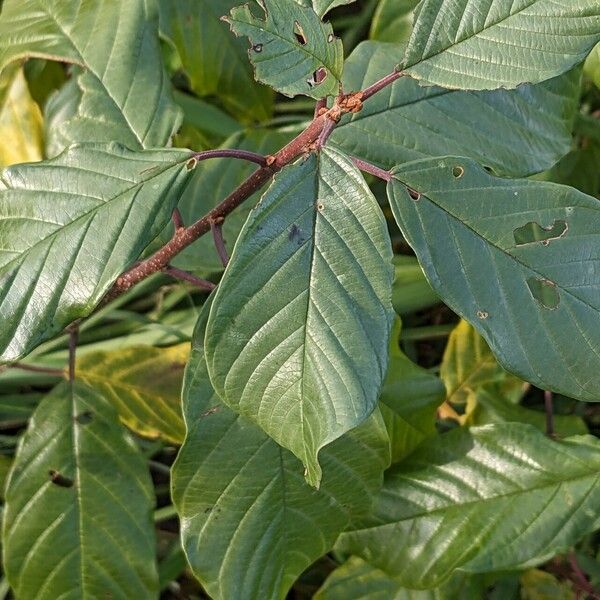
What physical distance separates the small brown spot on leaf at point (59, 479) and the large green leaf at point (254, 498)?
0.27 metres

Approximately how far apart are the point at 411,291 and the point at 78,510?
814 millimetres

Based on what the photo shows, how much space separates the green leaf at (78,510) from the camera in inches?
47.6

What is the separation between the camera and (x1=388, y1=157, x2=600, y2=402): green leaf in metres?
0.80

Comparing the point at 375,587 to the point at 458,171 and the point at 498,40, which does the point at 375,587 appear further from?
the point at 498,40

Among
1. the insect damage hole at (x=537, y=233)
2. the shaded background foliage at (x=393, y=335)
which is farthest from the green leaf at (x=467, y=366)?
the insect damage hole at (x=537, y=233)

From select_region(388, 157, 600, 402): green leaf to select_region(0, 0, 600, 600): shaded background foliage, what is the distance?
0.70 ft

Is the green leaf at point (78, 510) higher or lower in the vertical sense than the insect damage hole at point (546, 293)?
lower

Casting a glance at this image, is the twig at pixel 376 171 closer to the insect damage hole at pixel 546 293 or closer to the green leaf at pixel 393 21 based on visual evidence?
the insect damage hole at pixel 546 293

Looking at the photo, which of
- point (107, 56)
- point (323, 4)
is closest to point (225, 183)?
point (107, 56)

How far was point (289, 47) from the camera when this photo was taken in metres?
0.74

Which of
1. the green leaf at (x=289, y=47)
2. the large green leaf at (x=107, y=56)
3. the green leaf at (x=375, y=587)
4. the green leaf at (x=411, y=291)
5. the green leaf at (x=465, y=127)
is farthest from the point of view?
the green leaf at (x=411, y=291)

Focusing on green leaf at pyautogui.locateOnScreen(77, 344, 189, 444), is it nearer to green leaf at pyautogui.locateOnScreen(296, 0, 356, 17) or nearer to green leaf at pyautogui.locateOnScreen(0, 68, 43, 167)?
green leaf at pyautogui.locateOnScreen(0, 68, 43, 167)

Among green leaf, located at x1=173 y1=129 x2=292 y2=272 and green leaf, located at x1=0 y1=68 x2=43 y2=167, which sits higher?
green leaf, located at x1=0 y1=68 x2=43 y2=167

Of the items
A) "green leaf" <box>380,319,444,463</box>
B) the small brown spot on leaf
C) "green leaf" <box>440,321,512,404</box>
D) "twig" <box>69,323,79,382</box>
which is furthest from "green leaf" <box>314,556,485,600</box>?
"twig" <box>69,323,79,382</box>
